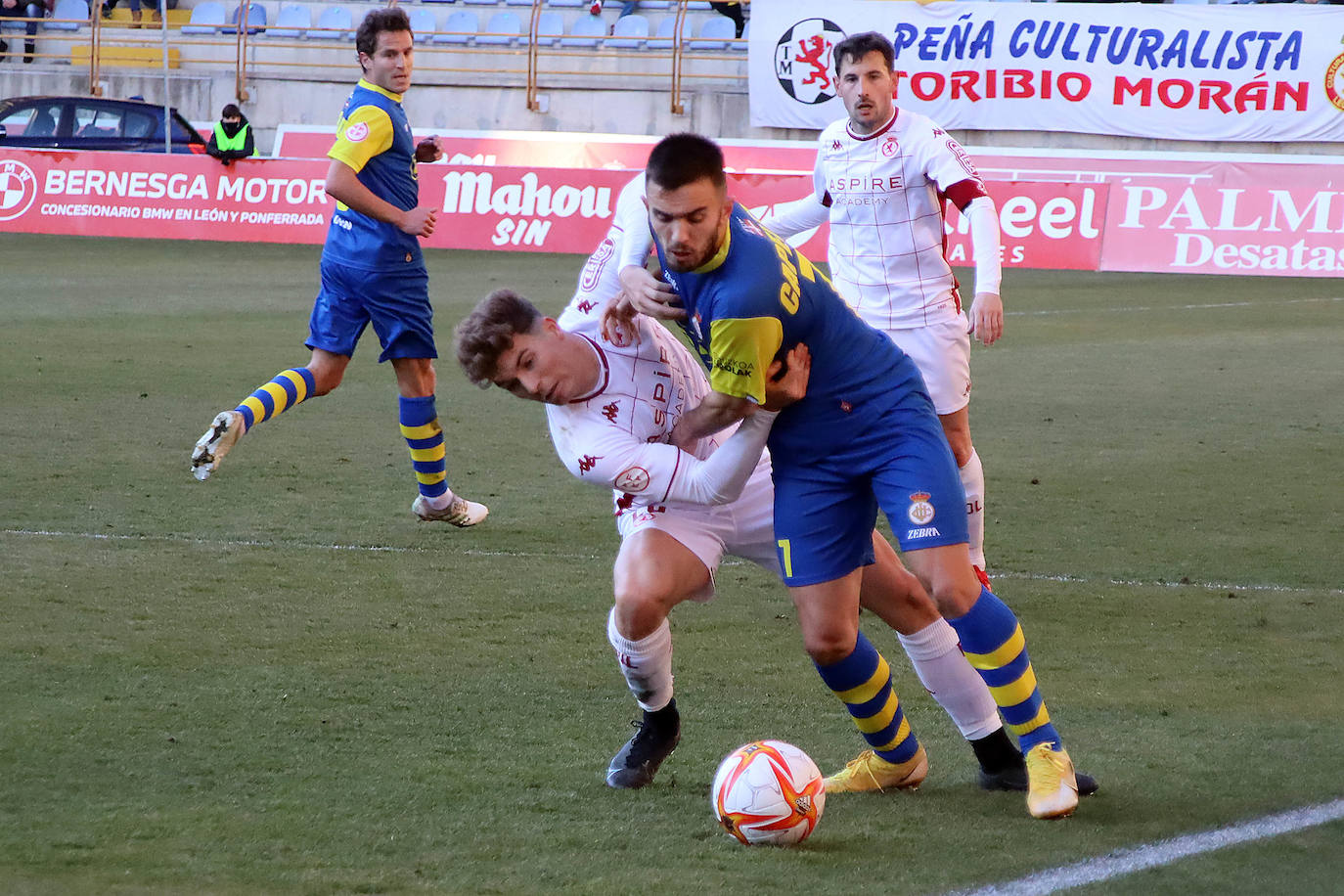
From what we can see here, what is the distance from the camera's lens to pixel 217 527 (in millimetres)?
6484

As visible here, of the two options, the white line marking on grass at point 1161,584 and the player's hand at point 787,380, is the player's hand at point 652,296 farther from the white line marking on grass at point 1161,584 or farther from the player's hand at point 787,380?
the white line marking on grass at point 1161,584

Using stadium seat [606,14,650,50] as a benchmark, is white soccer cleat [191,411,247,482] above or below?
below

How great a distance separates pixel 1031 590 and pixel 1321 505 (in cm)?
210

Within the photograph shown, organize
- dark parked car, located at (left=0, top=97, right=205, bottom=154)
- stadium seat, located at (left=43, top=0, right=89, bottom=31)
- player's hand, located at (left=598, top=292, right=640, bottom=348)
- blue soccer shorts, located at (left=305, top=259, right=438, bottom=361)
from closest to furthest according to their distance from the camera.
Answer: player's hand, located at (left=598, top=292, right=640, bottom=348)
blue soccer shorts, located at (left=305, top=259, right=438, bottom=361)
dark parked car, located at (left=0, top=97, right=205, bottom=154)
stadium seat, located at (left=43, top=0, right=89, bottom=31)

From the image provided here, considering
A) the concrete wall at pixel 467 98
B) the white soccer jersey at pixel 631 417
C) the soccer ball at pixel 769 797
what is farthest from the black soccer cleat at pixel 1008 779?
the concrete wall at pixel 467 98

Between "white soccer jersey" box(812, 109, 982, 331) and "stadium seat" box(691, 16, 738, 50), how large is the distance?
2165 cm

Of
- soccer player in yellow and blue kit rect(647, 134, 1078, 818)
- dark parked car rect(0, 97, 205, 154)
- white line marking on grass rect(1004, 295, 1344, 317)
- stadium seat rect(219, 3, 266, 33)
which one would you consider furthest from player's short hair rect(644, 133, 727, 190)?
stadium seat rect(219, 3, 266, 33)

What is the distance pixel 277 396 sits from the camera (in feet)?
22.0

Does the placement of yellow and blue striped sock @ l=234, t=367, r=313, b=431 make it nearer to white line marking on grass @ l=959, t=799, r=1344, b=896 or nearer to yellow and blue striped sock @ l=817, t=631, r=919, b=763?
yellow and blue striped sock @ l=817, t=631, r=919, b=763

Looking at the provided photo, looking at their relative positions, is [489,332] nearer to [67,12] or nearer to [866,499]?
[866,499]

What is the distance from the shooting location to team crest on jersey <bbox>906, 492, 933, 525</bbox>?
3.51 metres

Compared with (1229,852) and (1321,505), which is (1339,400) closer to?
(1321,505)

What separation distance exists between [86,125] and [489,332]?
68.0 feet

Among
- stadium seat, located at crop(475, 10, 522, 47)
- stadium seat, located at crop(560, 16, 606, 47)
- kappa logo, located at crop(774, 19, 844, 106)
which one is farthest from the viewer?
stadium seat, located at crop(475, 10, 522, 47)
